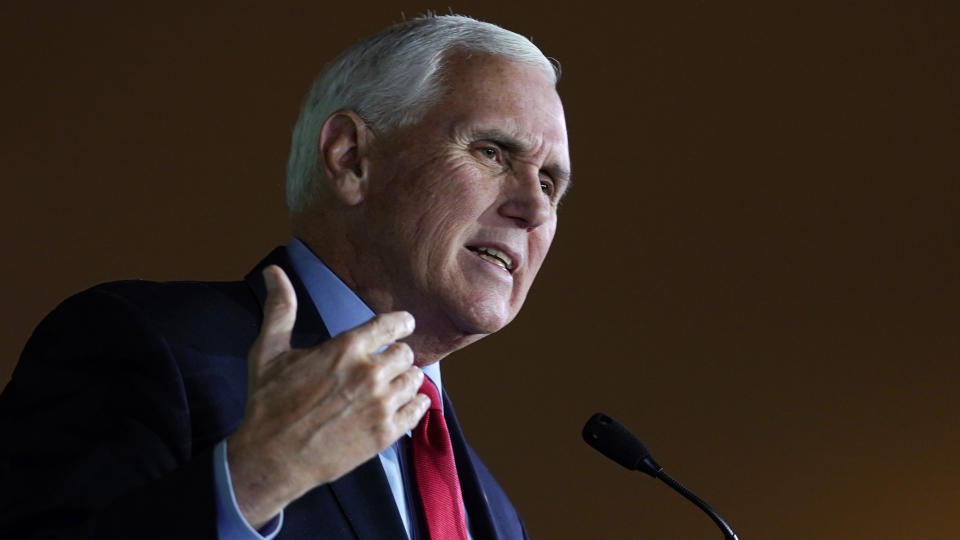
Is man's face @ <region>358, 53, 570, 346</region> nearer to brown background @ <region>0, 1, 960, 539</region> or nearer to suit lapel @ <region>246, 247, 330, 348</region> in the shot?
suit lapel @ <region>246, 247, 330, 348</region>

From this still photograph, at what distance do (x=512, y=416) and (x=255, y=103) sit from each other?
112cm

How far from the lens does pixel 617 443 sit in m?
1.88

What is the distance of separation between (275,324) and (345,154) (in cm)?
69

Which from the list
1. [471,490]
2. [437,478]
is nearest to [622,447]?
[471,490]

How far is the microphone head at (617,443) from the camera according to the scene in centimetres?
186

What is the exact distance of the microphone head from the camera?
1.86 metres

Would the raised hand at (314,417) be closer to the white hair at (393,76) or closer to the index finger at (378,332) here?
the index finger at (378,332)

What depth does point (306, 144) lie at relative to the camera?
1898mm

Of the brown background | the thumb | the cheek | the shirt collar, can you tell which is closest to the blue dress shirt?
the shirt collar

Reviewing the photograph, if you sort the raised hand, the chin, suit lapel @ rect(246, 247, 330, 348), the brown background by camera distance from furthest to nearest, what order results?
1. the brown background
2. the chin
3. suit lapel @ rect(246, 247, 330, 348)
4. the raised hand

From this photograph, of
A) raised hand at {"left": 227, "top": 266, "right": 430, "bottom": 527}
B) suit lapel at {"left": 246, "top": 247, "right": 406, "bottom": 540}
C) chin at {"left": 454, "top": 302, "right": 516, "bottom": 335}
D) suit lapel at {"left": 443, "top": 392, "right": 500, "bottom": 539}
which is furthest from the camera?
suit lapel at {"left": 443, "top": 392, "right": 500, "bottom": 539}

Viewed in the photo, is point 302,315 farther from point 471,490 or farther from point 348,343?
point 348,343

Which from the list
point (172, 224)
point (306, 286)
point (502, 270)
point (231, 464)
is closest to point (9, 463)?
point (231, 464)

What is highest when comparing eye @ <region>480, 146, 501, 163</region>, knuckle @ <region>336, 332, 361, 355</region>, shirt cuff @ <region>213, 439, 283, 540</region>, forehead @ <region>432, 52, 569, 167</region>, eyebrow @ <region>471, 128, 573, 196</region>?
forehead @ <region>432, 52, 569, 167</region>
